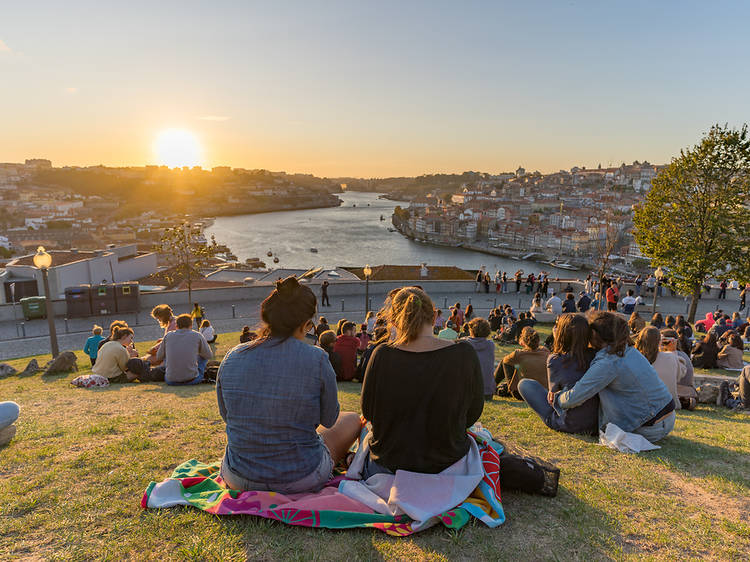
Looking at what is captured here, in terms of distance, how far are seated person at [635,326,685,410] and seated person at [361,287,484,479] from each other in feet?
8.32

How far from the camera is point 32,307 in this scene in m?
14.2

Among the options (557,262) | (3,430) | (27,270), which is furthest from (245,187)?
(3,430)

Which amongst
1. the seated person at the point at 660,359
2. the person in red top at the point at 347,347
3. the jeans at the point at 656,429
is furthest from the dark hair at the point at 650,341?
the person in red top at the point at 347,347

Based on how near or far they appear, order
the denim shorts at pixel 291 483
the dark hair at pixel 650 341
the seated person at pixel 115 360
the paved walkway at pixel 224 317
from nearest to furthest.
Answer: the denim shorts at pixel 291 483
the dark hair at pixel 650 341
the seated person at pixel 115 360
the paved walkway at pixel 224 317

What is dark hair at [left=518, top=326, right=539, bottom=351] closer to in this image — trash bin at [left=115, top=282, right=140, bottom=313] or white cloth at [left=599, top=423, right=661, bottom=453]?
white cloth at [left=599, top=423, right=661, bottom=453]

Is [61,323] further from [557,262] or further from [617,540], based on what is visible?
[557,262]

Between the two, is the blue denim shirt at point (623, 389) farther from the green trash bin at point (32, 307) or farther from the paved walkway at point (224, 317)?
Answer: the green trash bin at point (32, 307)

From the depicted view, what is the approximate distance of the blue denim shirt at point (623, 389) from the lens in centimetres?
315

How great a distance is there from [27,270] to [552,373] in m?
23.7

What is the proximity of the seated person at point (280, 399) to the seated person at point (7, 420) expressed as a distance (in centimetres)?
218

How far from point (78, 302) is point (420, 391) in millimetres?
15984

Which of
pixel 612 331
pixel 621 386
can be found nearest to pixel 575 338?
pixel 612 331

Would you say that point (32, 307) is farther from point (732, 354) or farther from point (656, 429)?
point (732, 354)

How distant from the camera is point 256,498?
225 cm
